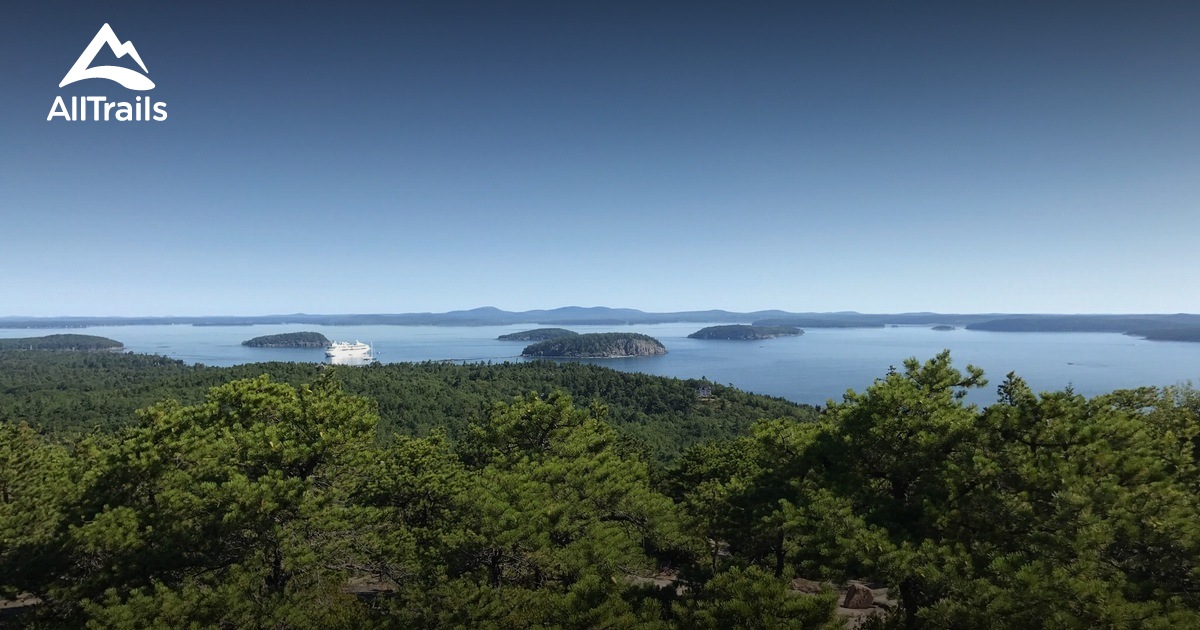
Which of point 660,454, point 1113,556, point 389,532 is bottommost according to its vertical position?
point 660,454

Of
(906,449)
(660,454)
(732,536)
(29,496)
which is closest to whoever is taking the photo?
(906,449)

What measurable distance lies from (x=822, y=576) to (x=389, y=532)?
8728mm

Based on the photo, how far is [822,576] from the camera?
8.68 meters

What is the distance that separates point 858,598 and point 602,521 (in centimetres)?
685

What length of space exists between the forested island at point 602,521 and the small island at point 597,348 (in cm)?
14897

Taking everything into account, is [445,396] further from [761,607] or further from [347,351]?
[347,351]

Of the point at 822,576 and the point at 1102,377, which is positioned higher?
the point at 822,576

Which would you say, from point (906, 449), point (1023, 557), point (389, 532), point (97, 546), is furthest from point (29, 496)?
point (1023, 557)

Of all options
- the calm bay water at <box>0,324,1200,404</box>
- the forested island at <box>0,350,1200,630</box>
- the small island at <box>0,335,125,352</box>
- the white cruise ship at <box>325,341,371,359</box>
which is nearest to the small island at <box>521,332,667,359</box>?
the calm bay water at <box>0,324,1200,404</box>

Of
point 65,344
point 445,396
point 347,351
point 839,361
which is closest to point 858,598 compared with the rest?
point 445,396

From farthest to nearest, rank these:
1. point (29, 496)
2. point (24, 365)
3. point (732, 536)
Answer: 1. point (24, 365)
2. point (29, 496)
3. point (732, 536)

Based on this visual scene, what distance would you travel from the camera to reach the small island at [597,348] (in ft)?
542

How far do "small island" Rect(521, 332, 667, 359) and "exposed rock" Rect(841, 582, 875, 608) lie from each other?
5844 inches

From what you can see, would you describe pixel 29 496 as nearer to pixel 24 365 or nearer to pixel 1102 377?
pixel 1102 377
